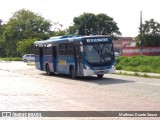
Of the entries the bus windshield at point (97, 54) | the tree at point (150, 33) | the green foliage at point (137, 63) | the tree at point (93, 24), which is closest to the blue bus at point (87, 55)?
the bus windshield at point (97, 54)

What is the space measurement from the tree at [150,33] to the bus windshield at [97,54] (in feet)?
227

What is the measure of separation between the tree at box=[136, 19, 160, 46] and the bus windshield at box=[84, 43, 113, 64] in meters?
69.2

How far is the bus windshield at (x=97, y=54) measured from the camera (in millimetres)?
24016

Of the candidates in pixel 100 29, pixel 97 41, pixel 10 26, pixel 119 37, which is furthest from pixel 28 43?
pixel 97 41

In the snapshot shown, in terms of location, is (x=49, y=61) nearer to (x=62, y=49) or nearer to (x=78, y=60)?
(x=62, y=49)

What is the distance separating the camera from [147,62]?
38.0 meters

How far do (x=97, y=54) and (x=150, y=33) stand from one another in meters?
72.5

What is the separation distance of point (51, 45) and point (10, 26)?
77.9 m

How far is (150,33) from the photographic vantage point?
94.6 metres

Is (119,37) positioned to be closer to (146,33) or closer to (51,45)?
(146,33)

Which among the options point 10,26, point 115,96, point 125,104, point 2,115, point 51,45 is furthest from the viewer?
point 10,26


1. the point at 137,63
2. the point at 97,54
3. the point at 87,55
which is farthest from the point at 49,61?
the point at 137,63

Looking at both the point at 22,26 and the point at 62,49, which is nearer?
the point at 62,49

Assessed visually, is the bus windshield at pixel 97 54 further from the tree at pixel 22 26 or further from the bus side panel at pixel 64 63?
the tree at pixel 22 26
